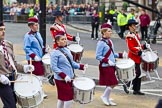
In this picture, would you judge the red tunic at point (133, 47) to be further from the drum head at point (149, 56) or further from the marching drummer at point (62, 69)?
the marching drummer at point (62, 69)

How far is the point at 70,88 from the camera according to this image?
754cm

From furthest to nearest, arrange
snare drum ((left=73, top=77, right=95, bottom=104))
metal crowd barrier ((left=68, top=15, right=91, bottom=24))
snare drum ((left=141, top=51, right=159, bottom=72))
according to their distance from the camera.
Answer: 1. metal crowd barrier ((left=68, top=15, right=91, bottom=24))
2. snare drum ((left=141, top=51, right=159, bottom=72))
3. snare drum ((left=73, top=77, right=95, bottom=104))

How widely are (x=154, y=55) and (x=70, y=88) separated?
3469mm

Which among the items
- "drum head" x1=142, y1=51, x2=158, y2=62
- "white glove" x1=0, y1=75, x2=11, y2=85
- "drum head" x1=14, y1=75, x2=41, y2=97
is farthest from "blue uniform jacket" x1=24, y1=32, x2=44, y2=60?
"white glove" x1=0, y1=75, x2=11, y2=85

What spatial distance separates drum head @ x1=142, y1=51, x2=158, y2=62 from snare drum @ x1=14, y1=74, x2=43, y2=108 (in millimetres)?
3917

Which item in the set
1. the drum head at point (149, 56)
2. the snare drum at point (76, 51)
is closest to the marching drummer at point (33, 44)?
the snare drum at point (76, 51)

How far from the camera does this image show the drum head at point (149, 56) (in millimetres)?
10367

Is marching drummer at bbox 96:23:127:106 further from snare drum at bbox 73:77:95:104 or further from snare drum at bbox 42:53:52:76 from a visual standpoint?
snare drum at bbox 73:77:95:104

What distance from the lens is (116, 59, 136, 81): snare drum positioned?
30.1 feet

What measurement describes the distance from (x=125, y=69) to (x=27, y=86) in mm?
2773

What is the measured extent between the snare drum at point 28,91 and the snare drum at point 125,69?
260 centimetres

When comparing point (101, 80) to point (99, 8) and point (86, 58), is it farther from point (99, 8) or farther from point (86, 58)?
point (99, 8)

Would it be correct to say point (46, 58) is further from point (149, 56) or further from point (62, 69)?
point (62, 69)

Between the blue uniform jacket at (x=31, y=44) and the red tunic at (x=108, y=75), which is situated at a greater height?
the blue uniform jacket at (x=31, y=44)
